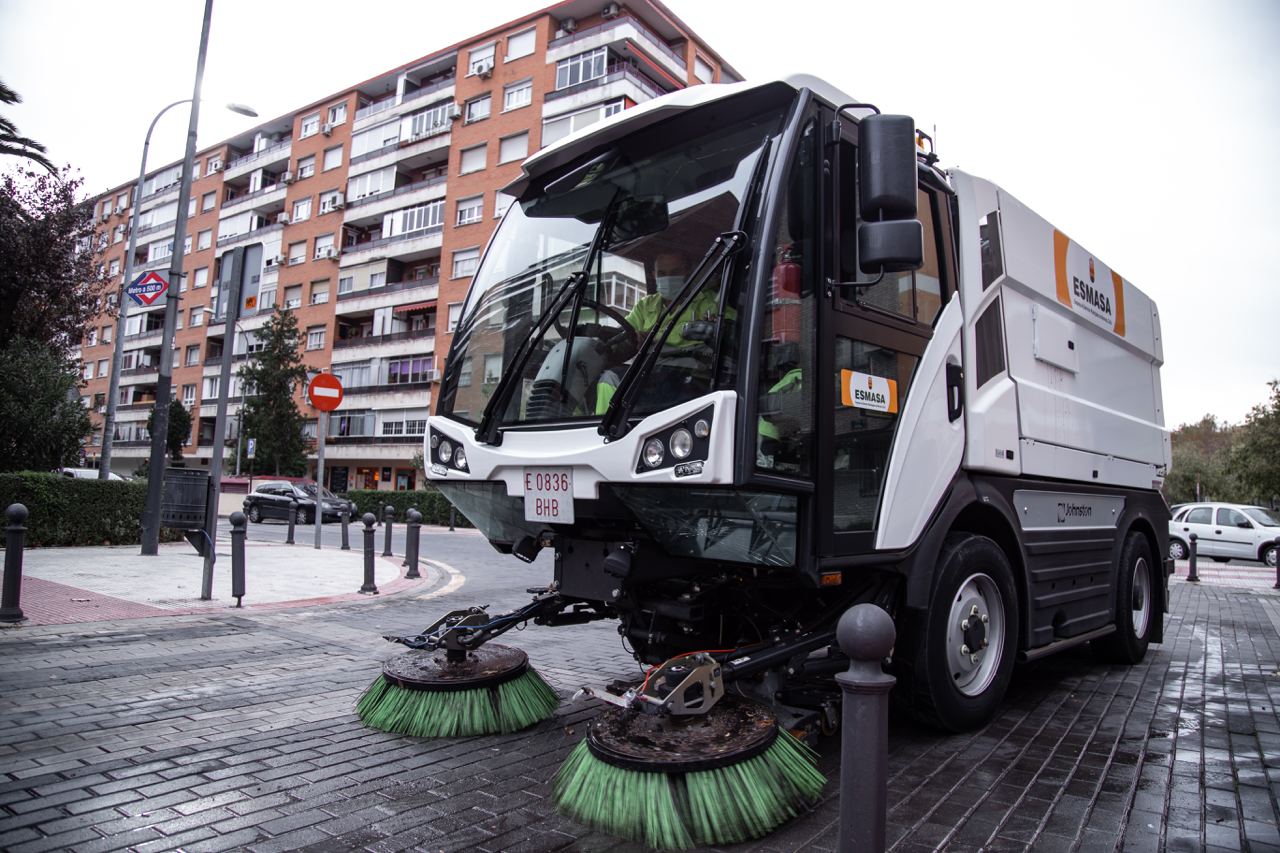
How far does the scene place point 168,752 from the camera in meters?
3.72

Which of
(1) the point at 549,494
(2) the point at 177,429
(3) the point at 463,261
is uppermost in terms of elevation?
(3) the point at 463,261

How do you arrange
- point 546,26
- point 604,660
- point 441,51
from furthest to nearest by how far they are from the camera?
point 441,51 → point 546,26 → point 604,660

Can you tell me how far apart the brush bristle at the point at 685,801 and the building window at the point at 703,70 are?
41.5m

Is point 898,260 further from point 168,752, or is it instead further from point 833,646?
point 168,752

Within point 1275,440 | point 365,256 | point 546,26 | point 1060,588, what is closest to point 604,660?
point 1060,588

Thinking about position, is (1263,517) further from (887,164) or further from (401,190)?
(401,190)

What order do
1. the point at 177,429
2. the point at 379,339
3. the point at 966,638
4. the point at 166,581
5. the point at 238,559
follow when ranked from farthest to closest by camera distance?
the point at 177,429 → the point at 379,339 → the point at 166,581 → the point at 238,559 → the point at 966,638

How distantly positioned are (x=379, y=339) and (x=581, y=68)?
726 inches

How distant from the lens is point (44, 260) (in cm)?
1870

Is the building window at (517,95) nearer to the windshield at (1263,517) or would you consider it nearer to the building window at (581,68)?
the building window at (581,68)

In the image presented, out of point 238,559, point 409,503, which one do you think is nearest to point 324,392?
point 238,559

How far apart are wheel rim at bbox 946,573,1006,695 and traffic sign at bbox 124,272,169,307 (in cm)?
1298

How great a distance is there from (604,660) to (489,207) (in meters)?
37.9

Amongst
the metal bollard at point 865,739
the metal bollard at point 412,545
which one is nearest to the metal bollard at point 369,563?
the metal bollard at point 412,545
